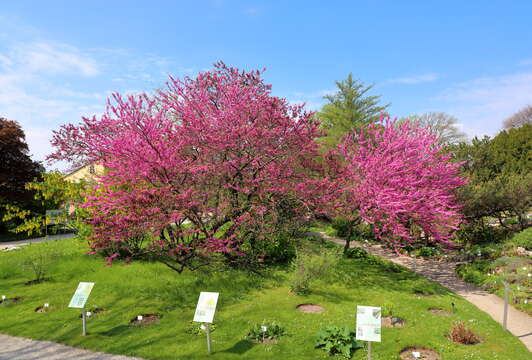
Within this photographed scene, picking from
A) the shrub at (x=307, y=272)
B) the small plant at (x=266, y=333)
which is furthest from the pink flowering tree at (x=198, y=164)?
the small plant at (x=266, y=333)

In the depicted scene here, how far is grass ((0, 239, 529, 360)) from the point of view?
727cm

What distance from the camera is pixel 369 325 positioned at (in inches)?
235

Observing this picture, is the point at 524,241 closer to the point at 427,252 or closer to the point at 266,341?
the point at 427,252

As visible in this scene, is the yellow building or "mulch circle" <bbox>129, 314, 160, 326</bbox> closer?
"mulch circle" <bbox>129, 314, 160, 326</bbox>

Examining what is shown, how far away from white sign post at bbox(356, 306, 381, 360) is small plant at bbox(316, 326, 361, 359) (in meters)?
1.13

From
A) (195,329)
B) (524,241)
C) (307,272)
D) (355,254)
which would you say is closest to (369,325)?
(195,329)

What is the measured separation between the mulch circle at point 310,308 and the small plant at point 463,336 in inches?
132

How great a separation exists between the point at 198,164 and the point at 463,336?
30.7ft

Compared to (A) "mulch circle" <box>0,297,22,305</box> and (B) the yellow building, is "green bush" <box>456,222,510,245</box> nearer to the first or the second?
(B) the yellow building

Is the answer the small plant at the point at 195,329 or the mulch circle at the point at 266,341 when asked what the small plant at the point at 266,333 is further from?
the small plant at the point at 195,329

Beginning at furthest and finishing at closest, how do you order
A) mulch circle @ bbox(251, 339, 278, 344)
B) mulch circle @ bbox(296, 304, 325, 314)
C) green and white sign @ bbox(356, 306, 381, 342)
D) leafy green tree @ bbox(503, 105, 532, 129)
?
leafy green tree @ bbox(503, 105, 532, 129) → mulch circle @ bbox(296, 304, 325, 314) → mulch circle @ bbox(251, 339, 278, 344) → green and white sign @ bbox(356, 306, 381, 342)

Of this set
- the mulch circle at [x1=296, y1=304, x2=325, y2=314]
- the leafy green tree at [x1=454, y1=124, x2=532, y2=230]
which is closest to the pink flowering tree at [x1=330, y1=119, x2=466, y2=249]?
the mulch circle at [x1=296, y1=304, x2=325, y2=314]

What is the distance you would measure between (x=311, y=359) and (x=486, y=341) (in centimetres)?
419

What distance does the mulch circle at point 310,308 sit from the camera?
374 inches
